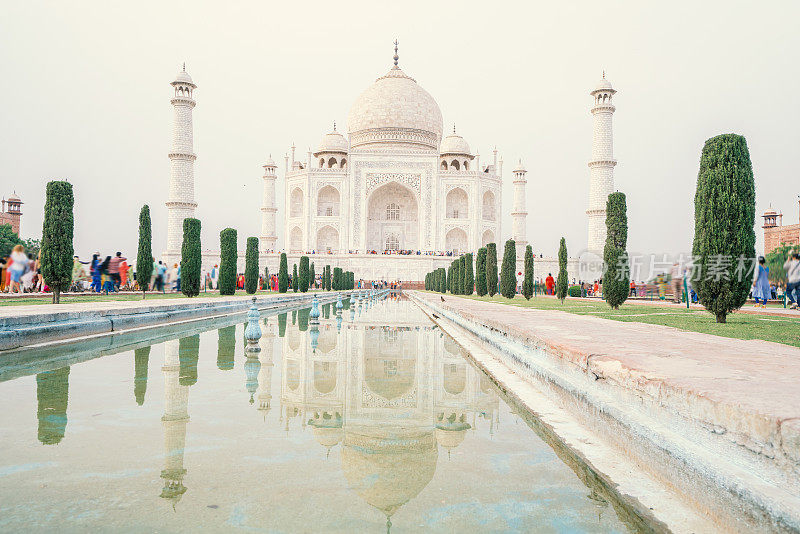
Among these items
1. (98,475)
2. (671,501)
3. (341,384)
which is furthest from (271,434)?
(671,501)

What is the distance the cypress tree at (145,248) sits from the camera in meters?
12.8

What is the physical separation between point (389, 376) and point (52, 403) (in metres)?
1.63

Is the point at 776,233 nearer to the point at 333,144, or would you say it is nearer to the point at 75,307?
the point at 333,144

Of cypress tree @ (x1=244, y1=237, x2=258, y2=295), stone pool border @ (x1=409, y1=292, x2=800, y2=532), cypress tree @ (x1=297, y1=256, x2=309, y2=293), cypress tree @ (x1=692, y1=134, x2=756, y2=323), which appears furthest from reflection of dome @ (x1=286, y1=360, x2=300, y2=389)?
cypress tree @ (x1=297, y1=256, x2=309, y2=293)

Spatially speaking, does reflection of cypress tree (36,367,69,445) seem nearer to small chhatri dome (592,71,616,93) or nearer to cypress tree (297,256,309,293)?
cypress tree (297,256,309,293)

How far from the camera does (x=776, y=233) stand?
3372 cm

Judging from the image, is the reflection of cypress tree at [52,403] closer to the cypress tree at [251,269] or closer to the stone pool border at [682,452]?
the stone pool border at [682,452]

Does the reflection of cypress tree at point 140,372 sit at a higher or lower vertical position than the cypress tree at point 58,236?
lower

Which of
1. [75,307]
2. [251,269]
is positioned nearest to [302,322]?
[75,307]

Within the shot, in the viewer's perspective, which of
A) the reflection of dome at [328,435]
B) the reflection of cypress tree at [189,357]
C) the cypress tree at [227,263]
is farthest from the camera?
the cypress tree at [227,263]

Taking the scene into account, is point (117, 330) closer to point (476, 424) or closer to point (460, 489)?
point (476, 424)

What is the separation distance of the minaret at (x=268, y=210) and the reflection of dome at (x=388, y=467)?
1395 inches

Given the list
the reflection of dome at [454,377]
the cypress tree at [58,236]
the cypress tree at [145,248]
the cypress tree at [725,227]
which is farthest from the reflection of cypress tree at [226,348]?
the cypress tree at [145,248]

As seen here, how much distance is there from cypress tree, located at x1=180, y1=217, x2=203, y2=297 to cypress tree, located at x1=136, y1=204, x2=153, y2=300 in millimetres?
907
